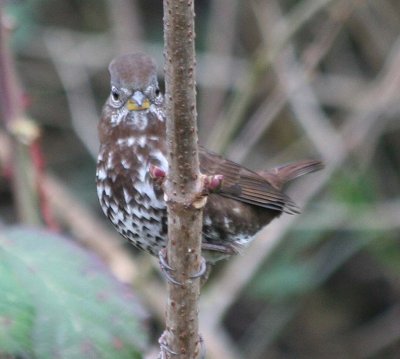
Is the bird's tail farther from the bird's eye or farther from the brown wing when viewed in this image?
the bird's eye

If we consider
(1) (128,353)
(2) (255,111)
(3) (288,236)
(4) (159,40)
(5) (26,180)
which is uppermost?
(4) (159,40)

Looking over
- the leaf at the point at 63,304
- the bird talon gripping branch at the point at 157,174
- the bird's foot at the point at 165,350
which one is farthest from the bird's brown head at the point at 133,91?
the bird talon gripping branch at the point at 157,174

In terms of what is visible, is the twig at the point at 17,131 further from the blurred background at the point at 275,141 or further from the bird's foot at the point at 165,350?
the blurred background at the point at 275,141

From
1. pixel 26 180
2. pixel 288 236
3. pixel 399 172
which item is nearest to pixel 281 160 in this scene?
pixel 288 236

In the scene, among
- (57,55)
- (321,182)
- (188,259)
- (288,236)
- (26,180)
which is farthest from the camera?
(57,55)

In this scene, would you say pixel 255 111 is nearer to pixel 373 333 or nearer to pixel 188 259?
pixel 373 333

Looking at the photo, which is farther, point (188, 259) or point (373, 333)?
point (373, 333)
